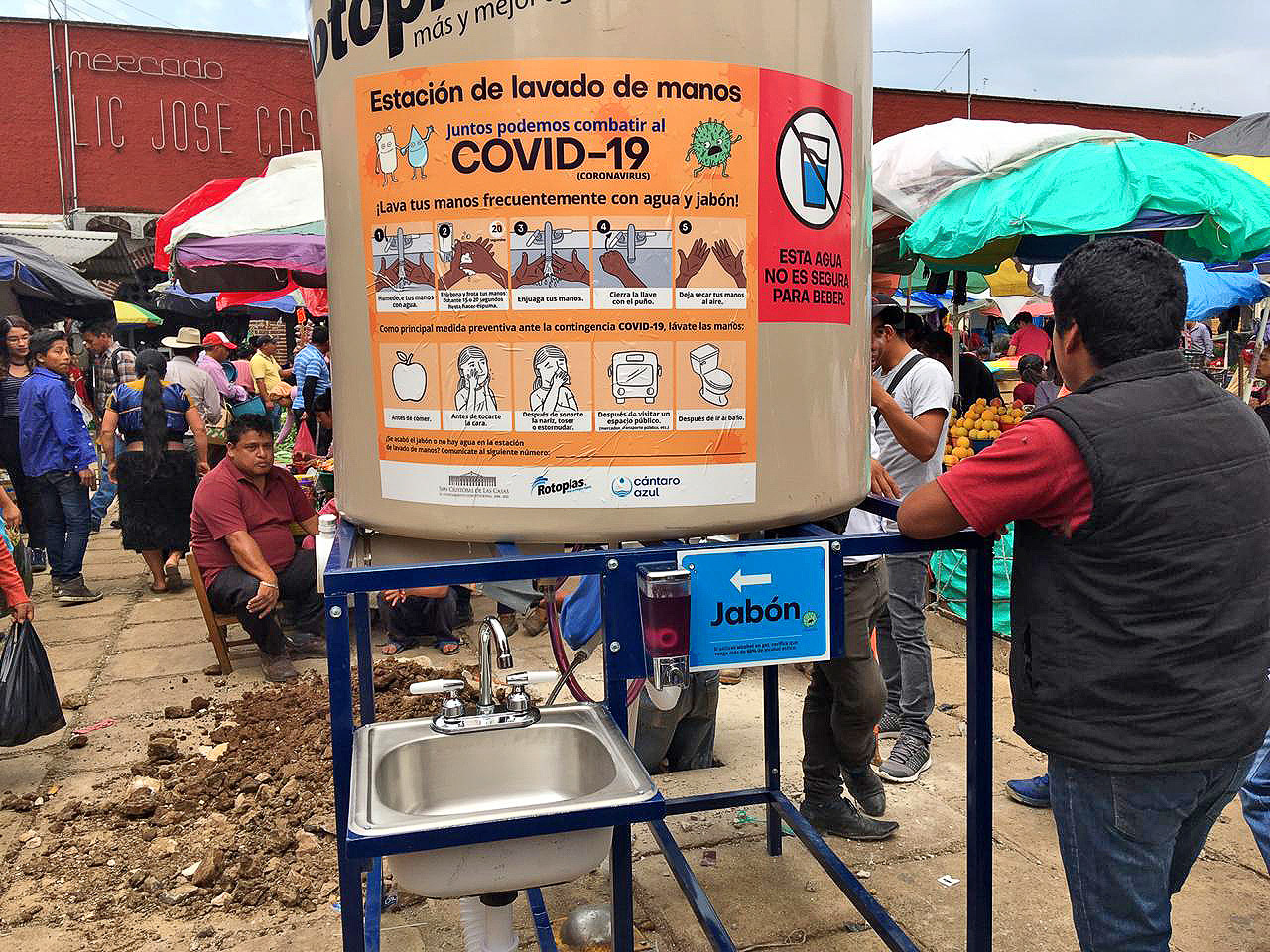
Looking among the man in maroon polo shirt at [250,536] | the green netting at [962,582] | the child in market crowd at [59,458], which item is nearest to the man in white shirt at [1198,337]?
the green netting at [962,582]

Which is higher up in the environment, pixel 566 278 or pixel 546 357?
pixel 566 278

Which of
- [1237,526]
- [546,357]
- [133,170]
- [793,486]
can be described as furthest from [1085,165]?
[133,170]

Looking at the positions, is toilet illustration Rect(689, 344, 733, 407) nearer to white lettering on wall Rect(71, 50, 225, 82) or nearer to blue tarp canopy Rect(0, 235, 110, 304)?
blue tarp canopy Rect(0, 235, 110, 304)

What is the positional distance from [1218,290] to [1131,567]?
11649mm

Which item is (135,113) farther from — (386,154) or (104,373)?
(386,154)

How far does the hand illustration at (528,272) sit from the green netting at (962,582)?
16.4 feet

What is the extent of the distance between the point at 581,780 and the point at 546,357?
953 millimetres

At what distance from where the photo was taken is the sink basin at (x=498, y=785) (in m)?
1.72

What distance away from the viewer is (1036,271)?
8664mm

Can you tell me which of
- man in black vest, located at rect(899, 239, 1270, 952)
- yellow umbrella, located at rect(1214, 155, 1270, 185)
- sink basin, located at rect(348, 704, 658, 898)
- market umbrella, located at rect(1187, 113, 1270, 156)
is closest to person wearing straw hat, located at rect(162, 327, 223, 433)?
sink basin, located at rect(348, 704, 658, 898)

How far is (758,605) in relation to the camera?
2.05 metres

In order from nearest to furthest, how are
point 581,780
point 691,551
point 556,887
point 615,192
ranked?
point 615,192 → point 691,551 → point 581,780 → point 556,887

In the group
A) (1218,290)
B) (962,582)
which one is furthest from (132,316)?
(1218,290)

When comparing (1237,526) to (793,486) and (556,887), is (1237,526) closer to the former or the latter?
(793,486)
